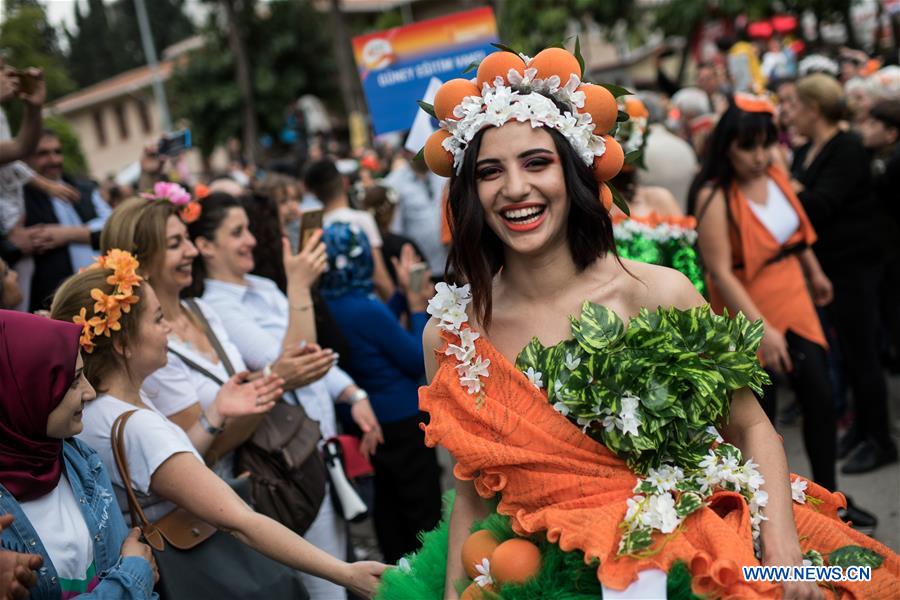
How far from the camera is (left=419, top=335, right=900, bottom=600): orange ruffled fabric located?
7.22 ft

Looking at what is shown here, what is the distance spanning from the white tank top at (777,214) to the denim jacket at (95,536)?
3565mm

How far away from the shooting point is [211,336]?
13.1ft

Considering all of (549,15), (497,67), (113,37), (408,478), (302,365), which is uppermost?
(113,37)

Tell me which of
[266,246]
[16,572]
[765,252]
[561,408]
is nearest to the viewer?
[16,572]

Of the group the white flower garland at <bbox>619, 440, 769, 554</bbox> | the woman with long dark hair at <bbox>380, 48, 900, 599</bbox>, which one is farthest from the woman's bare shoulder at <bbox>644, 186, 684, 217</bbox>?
the white flower garland at <bbox>619, 440, 769, 554</bbox>

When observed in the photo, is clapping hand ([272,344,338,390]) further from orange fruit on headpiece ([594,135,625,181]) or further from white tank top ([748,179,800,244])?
white tank top ([748,179,800,244])

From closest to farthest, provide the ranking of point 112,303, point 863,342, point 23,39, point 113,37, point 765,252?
point 112,303
point 765,252
point 863,342
point 23,39
point 113,37

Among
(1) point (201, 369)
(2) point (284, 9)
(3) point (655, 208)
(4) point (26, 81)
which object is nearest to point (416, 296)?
(3) point (655, 208)

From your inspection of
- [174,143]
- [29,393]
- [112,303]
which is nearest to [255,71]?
[174,143]

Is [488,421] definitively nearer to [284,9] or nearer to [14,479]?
[14,479]

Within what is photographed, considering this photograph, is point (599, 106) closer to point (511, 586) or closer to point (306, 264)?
point (511, 586)

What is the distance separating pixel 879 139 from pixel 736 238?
2.61 metres

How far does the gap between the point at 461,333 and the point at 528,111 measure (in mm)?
648

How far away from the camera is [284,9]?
34594mm
